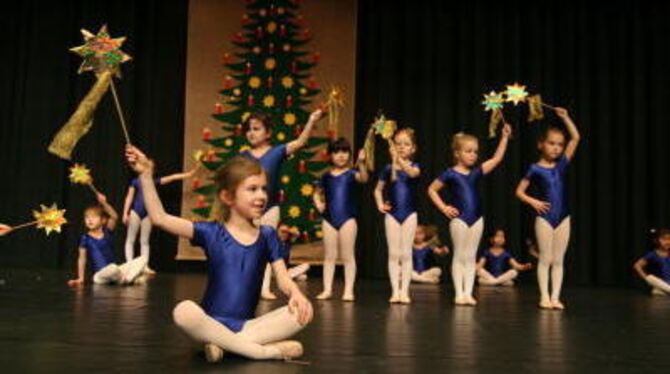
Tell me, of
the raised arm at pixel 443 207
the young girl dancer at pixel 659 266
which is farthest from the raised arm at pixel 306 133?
the young girl dancer at pixel 659 266

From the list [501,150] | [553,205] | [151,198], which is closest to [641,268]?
[553,205]

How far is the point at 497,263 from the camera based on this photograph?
8.26 metres

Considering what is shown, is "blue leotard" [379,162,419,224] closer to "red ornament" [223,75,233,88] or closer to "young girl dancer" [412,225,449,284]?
"young girl dancer" [412,225,449,284]

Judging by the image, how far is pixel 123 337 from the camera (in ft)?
10.6

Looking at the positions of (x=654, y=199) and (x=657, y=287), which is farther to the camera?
(x=654, y=199)

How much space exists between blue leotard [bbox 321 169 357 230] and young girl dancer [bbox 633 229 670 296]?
11.9ft

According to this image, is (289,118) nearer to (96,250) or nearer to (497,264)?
(497,264)

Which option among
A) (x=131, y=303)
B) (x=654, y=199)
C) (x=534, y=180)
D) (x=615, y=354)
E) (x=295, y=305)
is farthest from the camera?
(x=654, y=199)

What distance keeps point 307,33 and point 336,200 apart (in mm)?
4245

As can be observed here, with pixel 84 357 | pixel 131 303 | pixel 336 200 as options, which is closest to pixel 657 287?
pixel 336 200

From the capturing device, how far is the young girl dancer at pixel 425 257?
322 inches

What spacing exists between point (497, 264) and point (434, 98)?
2260 millimetres

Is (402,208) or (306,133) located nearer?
(306,133)

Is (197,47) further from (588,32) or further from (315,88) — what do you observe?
(588,32)
